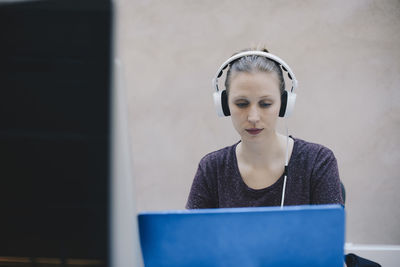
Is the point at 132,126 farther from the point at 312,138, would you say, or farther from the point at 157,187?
the point at 312,138

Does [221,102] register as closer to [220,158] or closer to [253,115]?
[253,115]

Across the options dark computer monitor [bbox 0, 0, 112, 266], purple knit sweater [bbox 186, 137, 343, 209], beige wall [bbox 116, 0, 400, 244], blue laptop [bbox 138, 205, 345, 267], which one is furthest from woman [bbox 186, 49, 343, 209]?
dark computer monitor [bbox 0, 0, 112, 266]

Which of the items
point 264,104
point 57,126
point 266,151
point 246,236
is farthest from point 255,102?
point 57,126

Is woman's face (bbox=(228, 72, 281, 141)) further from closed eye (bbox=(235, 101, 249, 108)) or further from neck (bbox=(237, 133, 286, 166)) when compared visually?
neck (bbox=(237, 133, 286, 166))

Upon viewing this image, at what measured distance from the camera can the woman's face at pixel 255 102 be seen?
1059 mm

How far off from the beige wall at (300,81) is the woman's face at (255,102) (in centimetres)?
74

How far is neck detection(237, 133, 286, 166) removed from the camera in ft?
4.04

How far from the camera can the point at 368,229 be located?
1875mm

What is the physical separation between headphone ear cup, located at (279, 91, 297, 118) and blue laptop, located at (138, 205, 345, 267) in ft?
1.97

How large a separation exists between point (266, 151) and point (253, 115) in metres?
0.25

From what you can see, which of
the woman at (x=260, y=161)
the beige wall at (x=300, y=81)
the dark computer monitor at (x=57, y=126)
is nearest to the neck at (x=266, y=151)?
the woman at (x=260, y=161)

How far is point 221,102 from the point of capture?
1141 mm

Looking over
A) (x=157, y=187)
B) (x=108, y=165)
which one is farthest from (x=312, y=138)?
(x=108, y=165)

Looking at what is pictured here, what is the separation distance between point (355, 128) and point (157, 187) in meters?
1.13
